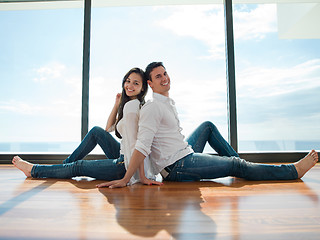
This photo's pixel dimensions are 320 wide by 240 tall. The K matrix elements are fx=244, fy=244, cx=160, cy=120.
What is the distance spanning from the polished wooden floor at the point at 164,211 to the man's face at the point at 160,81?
664 millimetres

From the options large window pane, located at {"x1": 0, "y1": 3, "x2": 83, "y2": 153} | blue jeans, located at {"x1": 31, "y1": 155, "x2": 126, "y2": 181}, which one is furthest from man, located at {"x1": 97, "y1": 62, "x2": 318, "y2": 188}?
large window pane, located at {"x1": 0, "y1": 3, "x2": 83, "y2": 153}

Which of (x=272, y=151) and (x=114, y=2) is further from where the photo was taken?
(x=114, y=2)

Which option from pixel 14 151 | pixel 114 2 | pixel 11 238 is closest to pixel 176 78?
pixel 114 2

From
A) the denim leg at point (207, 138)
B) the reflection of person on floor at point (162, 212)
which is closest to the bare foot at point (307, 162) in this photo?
the denim leg at point (207, 138)

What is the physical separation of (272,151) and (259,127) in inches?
13.2

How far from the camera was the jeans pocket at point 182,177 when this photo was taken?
172 centimetres

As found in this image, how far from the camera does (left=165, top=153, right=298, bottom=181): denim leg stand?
5.47 feet

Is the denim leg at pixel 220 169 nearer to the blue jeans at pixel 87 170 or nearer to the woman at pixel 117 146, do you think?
the woman at pixel 117 146

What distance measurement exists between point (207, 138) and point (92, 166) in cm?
93

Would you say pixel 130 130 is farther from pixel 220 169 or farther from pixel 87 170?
pixel 220 169

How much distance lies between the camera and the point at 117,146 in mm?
2027

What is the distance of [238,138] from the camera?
2.99m

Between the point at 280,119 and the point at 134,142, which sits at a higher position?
the point at 280,119

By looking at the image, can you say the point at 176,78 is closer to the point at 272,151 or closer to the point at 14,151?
the point at 272,151
